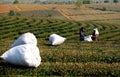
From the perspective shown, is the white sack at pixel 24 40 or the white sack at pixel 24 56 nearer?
the white sack at pixel 24 56

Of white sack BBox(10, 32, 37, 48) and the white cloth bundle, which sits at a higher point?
the white cloth bundle

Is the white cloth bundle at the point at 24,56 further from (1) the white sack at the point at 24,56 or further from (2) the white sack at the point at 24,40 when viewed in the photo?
(2) the white sack at the point at 24,40

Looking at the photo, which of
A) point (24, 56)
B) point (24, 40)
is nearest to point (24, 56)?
point (24, 56)

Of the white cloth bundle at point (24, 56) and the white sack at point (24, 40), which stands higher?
the white cloth bundle at point (24, 56)

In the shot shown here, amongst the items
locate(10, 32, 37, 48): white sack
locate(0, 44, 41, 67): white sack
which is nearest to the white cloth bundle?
locate(0, 44, 41, 67): white sack

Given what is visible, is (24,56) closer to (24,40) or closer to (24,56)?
(24,56)

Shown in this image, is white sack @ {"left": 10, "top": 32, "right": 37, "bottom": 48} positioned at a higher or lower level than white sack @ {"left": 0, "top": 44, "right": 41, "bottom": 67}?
lower

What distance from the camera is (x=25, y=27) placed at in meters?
38.1

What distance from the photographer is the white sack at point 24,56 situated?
26.4 ft

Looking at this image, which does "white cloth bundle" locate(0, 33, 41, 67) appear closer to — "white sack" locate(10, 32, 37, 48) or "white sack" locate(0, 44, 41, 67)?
"white sack" locate(0, 44, 41, 67)

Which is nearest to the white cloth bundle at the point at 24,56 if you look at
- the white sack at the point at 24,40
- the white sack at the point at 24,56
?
the white sack at the point at 24,56

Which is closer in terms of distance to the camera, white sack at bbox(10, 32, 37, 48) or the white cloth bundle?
the white cloth bundle

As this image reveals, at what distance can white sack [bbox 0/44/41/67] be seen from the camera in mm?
8038

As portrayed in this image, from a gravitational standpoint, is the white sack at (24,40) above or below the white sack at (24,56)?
below
